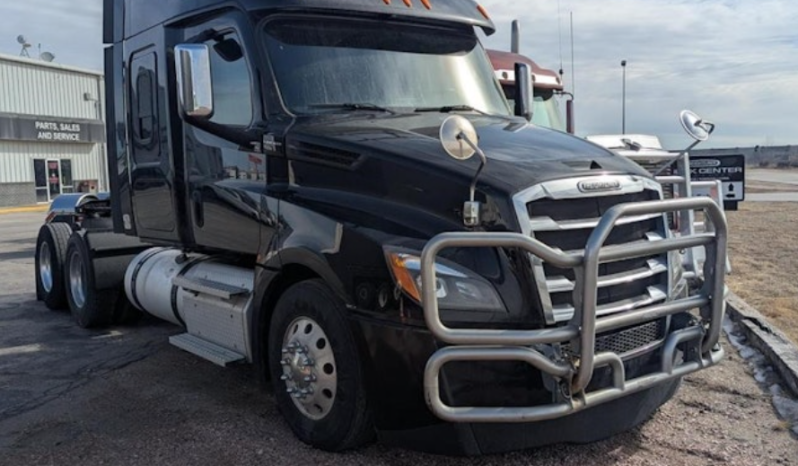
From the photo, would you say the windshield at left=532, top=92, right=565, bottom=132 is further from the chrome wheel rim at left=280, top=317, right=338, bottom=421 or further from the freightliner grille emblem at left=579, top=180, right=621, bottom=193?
the chrome wheel rim at left=280, top=317, right=338, bottom=421

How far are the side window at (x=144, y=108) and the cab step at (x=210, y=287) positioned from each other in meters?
1.02

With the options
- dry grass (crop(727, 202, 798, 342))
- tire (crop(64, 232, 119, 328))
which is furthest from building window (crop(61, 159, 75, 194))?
dry grass (crop(727, 202, 798, 342))

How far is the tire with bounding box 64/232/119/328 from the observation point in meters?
7.57

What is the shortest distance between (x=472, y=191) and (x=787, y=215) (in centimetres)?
1589

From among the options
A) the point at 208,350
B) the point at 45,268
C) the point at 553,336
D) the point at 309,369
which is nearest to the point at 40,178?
the point at 45,268

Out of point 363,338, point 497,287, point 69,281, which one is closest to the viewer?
point 497,287

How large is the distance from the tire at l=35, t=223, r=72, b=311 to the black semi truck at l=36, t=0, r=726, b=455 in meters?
3.33

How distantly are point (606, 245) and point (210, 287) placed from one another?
2783 millimetres

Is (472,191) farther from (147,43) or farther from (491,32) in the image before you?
(147,43)

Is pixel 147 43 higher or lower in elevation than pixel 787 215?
higher

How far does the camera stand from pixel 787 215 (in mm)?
16984

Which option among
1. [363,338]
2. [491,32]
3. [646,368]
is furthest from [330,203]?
[491,32]

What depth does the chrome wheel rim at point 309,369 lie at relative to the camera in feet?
13.1

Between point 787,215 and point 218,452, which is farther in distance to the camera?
point 787,215
